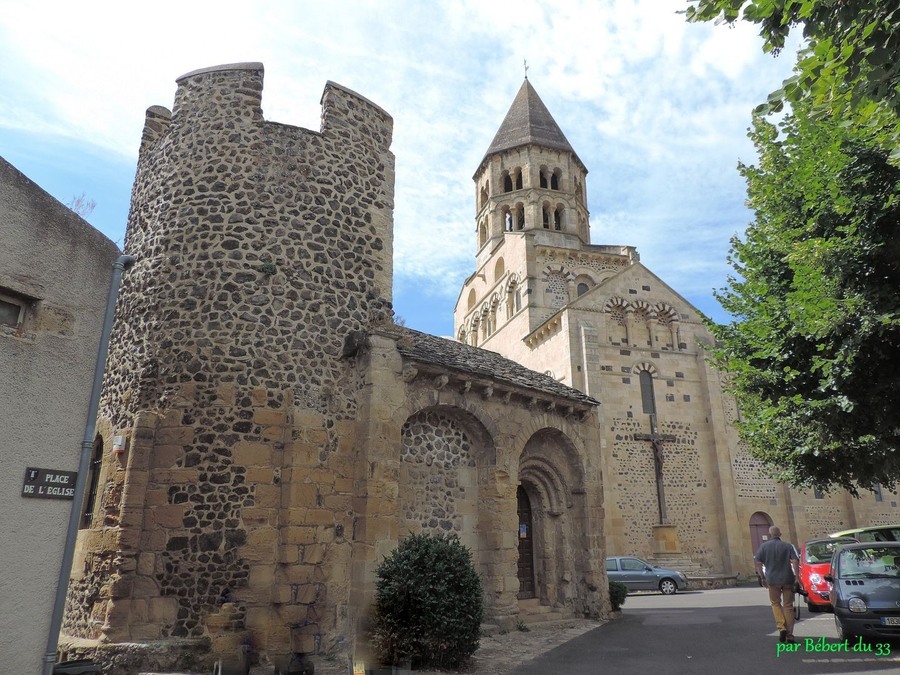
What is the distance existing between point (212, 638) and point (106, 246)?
5384 millimetres

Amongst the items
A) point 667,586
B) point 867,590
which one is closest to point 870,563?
point 867,590

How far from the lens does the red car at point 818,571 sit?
40.5 ft

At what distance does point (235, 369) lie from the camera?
966 centimetres

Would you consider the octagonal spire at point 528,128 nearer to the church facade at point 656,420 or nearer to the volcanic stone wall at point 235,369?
the church facade at point 656,420

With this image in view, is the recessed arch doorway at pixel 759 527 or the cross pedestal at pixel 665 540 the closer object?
the cross pedestal at pixel 665 540

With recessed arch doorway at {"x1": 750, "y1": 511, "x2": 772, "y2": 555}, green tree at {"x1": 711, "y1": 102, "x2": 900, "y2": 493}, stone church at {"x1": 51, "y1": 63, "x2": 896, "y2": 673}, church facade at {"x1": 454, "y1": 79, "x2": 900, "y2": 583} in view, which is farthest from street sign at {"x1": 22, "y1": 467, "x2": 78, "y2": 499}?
recessed arch doorway at {"x1": 750, "y1": 511, "x2": 772, "y2": 555}

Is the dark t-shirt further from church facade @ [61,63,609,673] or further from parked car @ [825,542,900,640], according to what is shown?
church facade @ [61,63,609,673]

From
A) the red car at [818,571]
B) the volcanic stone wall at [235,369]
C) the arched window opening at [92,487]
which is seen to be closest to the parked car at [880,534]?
the red car at [818,571]

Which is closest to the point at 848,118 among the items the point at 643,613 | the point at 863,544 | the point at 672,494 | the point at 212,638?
the point at 863,544

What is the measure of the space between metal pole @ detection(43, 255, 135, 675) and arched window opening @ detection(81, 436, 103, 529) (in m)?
3.95

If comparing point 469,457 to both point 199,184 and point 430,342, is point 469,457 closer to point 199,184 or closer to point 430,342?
point 430,342

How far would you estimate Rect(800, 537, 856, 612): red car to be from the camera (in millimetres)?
12359

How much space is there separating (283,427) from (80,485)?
12.2 feet

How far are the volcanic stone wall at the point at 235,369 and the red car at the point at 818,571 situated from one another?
9607 mm
